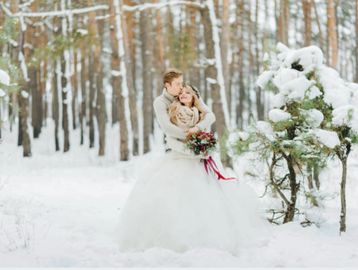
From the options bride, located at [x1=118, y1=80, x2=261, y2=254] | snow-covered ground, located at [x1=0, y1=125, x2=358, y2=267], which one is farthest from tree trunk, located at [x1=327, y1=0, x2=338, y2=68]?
bride, located at [x1=118, y1=80, x2=261, y2=254]

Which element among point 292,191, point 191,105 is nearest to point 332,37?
point 292,191

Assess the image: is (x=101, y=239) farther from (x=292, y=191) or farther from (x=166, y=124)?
(x=292, y=191)

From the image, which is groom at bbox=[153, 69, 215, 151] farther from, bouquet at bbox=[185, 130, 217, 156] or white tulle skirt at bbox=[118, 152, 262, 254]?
white tulle skirt at bbox=[118, 152, 262, 254]

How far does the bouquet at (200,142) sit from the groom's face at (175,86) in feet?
1.90

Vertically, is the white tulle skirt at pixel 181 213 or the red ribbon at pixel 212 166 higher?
the red ribbon at pixel 212 166

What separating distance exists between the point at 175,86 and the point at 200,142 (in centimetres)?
76

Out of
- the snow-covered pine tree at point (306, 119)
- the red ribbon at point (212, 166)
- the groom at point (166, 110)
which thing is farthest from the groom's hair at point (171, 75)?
the snow-covered pine tree at point (306, 119)

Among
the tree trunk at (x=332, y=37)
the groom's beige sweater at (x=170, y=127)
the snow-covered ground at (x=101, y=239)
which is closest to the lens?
the snow-covered ground at (x=101, y=239)

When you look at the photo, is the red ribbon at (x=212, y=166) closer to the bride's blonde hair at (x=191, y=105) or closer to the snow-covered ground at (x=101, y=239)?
the bride's blonde hair at (x=191, y=105)

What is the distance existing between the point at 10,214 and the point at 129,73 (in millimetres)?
9267

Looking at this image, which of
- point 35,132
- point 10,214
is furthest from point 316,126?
point 35,132

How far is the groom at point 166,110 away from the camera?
215 inches

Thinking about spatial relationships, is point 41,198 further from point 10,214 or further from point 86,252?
point 86,252

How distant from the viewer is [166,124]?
5.46m
